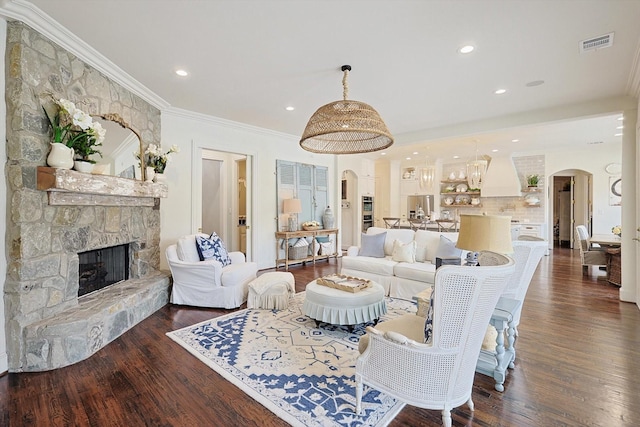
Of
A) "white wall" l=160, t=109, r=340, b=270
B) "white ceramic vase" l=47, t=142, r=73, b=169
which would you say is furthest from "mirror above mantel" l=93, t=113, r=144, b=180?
"white wall" l=160, t=109, r=340, b=270

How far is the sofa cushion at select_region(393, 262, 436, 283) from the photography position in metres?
3.89

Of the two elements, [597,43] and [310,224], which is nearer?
[597,43]

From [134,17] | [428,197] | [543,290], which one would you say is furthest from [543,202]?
[134,17]

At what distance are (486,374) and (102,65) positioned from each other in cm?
459

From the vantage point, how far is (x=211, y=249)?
13.2 feet

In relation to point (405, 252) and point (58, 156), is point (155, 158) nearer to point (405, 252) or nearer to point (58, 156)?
point (58, 156)

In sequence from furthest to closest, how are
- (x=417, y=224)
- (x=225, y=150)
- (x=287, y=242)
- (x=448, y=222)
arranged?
(x=417, y=224) < (x=448, y=222) < (x=287, y=242) < (x=225, y=150)

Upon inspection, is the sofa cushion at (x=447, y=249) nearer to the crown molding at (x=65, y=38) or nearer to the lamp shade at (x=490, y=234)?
the lamp shade at (x=490, y=234)

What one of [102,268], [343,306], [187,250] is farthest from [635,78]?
[102,268]

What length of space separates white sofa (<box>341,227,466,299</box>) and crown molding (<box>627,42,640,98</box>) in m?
2.63

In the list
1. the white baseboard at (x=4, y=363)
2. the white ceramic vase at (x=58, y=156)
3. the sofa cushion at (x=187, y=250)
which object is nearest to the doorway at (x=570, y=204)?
the sofa cushion at (x=187, y=250)

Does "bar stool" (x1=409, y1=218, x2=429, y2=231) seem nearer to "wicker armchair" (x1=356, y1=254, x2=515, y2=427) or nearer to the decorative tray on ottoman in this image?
the decorative tray on ottoman

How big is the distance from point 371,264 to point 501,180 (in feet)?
19.9

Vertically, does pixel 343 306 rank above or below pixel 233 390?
above
